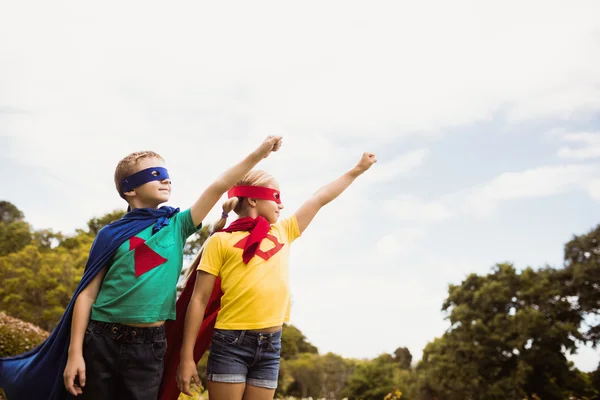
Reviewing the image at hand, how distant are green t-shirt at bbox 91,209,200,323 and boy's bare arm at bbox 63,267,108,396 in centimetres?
4

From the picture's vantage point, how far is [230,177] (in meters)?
3.01

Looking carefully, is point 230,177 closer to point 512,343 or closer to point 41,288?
point 512,343

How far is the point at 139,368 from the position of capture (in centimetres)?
284

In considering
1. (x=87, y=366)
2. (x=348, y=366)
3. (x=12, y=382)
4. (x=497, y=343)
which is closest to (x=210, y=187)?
(x=87, y=366)

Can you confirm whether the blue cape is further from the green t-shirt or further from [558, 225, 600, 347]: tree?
[558, 225, 600, 347]: tree

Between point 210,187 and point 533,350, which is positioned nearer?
point 210,187

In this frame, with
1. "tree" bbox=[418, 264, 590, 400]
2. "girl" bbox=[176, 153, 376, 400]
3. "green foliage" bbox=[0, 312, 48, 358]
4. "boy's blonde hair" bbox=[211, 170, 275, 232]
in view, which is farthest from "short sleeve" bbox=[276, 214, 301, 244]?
"tree" bbox=[418, 264, 590, 400]

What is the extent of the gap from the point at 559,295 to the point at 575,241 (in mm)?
2284

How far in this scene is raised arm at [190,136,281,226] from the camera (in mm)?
3016

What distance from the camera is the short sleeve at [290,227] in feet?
11.6

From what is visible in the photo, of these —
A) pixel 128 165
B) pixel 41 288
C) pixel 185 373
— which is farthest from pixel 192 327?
pixel 41 288

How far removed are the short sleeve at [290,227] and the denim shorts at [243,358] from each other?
26.2 inches

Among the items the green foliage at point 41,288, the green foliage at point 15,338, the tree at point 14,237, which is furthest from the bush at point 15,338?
the tree at point 14,237

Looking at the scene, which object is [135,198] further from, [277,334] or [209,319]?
[277,334]
